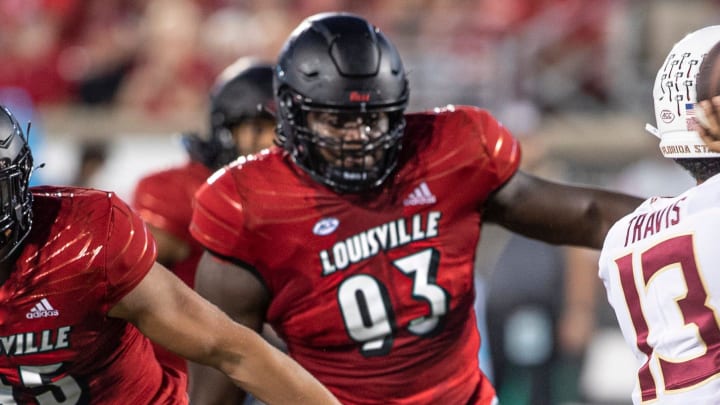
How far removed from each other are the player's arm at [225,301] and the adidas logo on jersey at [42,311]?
0.62 metres

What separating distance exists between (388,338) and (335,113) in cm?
59

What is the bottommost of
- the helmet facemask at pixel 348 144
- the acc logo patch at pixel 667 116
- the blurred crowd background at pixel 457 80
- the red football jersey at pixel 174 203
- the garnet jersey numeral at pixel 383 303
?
the blurred crowd background at pixel 457 80

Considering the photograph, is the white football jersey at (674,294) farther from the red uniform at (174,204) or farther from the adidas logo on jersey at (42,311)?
the red uniform at (174,204)

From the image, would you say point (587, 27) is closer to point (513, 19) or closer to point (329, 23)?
point (513, 19)

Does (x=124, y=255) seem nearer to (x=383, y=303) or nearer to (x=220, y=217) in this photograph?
(x=220, y=217)

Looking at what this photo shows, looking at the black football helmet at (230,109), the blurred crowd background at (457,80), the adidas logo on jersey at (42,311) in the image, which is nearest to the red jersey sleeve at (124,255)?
the adidas logo on jersey at (42,311)

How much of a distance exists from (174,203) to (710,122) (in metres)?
2.17

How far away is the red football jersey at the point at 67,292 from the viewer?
2.77 meters

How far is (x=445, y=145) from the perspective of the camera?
3451 mm

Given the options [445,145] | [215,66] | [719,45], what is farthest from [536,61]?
[719,45]

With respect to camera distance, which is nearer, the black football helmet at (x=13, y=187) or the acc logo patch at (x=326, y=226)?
the black football helmet at (x=13, y=187)

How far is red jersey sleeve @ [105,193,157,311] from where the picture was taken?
2758 mm

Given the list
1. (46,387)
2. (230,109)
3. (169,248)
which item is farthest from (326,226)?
(230,109)

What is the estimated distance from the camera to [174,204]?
4254 millimetres
